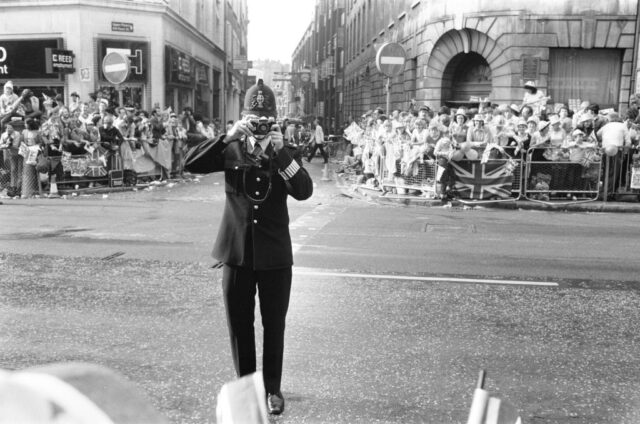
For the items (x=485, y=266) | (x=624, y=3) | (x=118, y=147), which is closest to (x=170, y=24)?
(x=118, y=147)

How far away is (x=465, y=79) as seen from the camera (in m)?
24.9

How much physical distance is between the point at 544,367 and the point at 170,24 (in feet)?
90.5

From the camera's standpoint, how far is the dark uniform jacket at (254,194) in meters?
4.06

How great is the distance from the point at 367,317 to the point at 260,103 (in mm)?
2769

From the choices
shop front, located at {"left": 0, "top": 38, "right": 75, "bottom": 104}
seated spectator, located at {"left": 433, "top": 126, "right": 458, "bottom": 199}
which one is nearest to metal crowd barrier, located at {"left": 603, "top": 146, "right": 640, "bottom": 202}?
seated spectator, located at {"left": 433, "top": 126, "right": 458, "bottom": 199}

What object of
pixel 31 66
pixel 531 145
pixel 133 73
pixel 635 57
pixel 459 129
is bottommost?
pixel 531 145

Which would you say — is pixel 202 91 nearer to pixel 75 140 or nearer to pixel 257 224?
pixel 75 140

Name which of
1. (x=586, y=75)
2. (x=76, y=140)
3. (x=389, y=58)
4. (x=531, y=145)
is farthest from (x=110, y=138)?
(x=586, y=75)

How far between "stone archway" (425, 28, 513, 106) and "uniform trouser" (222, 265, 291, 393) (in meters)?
19.8

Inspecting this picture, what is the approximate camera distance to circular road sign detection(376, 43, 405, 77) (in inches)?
701

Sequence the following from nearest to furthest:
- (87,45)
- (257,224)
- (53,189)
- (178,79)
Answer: (257,224) → (53,189) → (87,45) → (178,79)

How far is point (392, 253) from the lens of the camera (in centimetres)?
915

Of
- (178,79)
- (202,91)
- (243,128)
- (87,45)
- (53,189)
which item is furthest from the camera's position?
(202,91)

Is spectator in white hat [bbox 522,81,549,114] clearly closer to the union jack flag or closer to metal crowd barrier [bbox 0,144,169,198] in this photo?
the union jack flag
